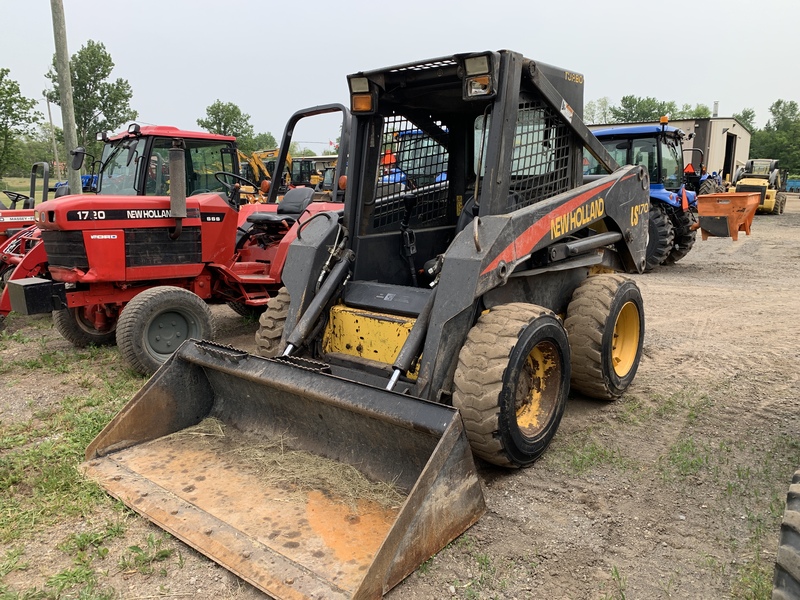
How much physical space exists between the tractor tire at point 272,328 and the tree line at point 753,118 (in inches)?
1449

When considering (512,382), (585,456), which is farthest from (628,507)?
(512,382)

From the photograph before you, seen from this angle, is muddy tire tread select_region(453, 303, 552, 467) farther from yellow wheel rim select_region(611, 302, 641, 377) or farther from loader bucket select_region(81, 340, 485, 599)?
yellow wheel rim select_region(611, 302, 641, 377)

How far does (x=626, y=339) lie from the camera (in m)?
4.88

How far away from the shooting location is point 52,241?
18.0ft

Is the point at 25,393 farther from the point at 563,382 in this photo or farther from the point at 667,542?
the point at 667,542

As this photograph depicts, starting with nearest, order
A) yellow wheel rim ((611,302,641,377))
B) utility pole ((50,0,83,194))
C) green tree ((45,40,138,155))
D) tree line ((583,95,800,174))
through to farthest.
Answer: yellow wheel rim ((611,302,641,377)) < utility pole ((50,0,83,194)) < green tree ((45,40,138,155)) < tree line ((583,95,800,174))

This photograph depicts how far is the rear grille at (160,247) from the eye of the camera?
5.61m

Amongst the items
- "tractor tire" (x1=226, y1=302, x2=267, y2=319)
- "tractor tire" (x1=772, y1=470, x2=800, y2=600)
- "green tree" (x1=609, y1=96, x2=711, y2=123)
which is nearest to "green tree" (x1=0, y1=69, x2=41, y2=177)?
A: "tractor tire" (x1=226, y1=302, x2=267, y2=319)

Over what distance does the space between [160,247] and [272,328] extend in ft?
7.26

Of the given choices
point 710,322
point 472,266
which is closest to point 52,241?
point 472,266


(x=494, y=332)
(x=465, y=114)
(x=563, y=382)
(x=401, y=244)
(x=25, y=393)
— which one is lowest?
(x=25, y=393)

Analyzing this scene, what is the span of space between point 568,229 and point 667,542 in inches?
75.6

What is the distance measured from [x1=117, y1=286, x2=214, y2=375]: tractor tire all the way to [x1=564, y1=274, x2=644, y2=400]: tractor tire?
125 inches

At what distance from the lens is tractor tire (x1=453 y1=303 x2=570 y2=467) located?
3131mm
